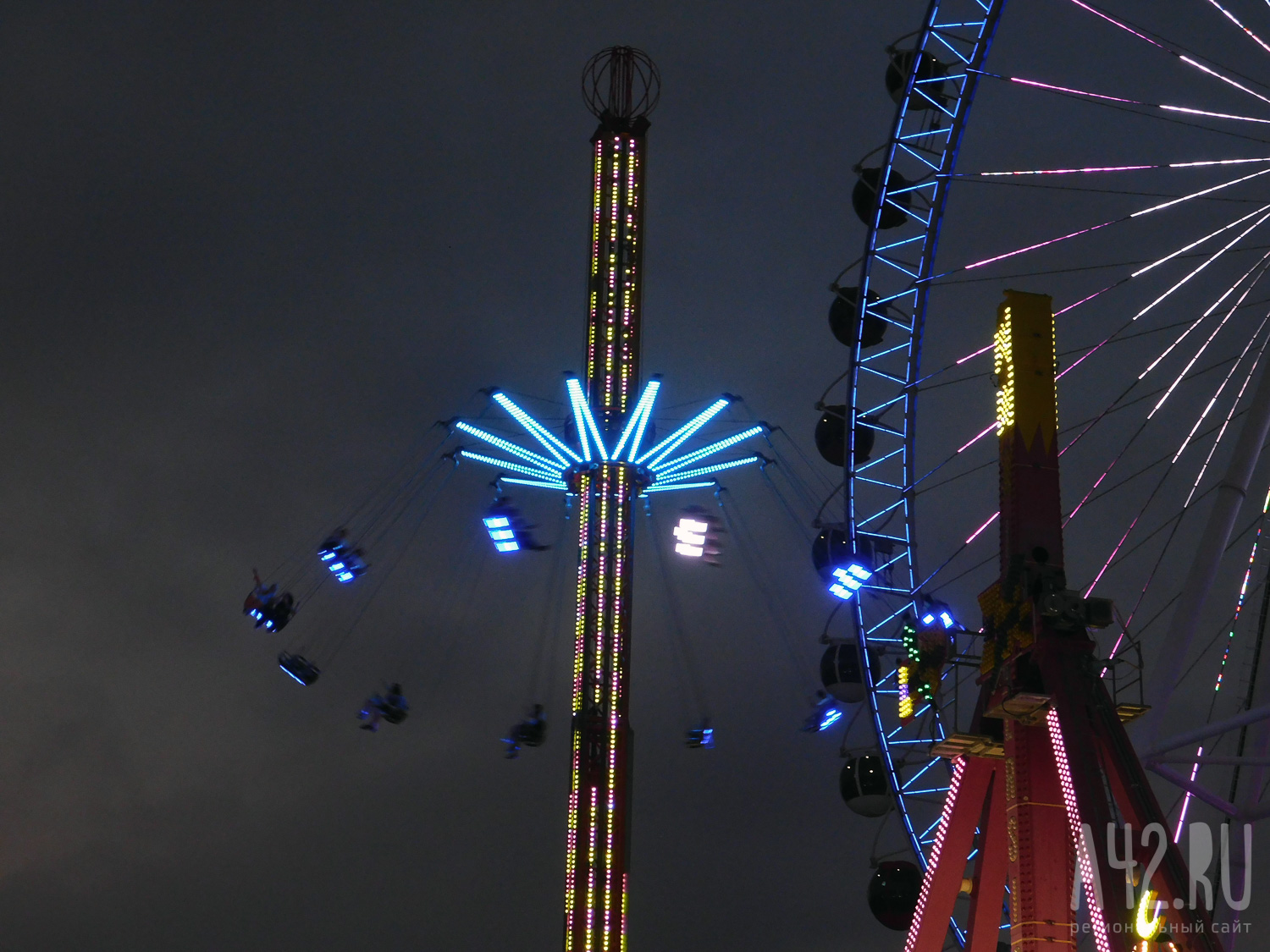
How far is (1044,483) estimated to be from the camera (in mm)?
19594

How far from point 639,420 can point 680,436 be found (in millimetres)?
820

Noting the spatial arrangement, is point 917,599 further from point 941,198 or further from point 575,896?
point 575,896

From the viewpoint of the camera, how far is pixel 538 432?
32.8 m

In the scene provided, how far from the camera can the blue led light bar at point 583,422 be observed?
32750mm

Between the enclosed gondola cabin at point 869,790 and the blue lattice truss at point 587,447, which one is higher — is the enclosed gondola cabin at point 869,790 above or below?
below

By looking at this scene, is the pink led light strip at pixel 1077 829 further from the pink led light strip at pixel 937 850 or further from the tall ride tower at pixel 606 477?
the tall ride tower at pixel 606 477

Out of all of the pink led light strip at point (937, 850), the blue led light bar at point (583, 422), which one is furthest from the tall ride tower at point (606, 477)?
the pink led light strip at point (937, 850)

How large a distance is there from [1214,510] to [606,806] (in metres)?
13.3

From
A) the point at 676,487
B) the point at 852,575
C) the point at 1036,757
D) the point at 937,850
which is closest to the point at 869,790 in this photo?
the point at 852,575

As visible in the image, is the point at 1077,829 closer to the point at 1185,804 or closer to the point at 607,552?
the point at 1185,804

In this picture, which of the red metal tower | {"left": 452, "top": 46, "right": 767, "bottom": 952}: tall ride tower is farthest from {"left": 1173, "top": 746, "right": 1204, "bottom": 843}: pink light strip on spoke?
{"left": 452, "top": 46, "right": 767, "bottom": 952}: tall ride tower

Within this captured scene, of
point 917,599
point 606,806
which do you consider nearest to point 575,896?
point 606,806

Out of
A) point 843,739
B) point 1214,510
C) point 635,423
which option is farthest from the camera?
point 635,423

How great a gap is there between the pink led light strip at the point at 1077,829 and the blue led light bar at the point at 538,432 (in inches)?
609
